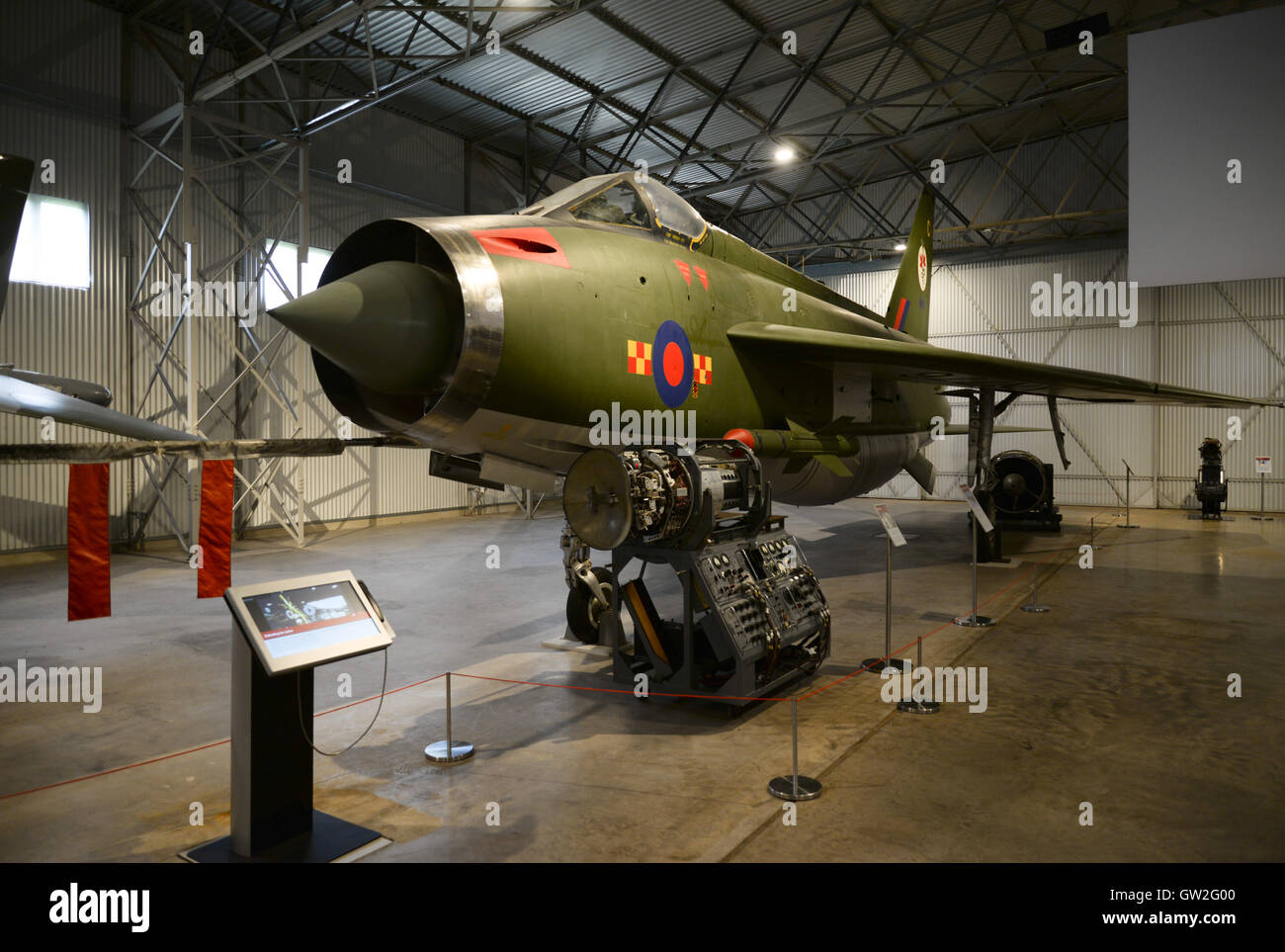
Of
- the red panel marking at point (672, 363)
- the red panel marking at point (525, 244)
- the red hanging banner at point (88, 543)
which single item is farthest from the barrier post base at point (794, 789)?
the red hanging banner at point (88, 543)

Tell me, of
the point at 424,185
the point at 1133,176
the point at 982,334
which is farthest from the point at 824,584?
the point at 982,334

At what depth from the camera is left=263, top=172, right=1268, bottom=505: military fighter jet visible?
14.6 ft

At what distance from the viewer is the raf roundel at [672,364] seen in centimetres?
582

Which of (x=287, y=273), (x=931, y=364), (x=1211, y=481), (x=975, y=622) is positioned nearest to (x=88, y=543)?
(x=931, y=364)

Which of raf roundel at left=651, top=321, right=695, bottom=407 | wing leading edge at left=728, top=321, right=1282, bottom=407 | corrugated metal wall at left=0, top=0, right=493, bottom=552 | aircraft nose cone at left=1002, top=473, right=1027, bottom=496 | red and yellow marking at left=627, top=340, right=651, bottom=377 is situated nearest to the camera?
red and yellow marking at left=627, top=340, right=651, bottom=377

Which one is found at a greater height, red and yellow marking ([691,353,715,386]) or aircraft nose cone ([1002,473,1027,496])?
red and yellow marking ([691,353,715,386])

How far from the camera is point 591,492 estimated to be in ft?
15.5

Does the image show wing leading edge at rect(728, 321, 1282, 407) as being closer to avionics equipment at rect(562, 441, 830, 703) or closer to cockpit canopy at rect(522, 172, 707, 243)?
cockpit canopy at rect(522, 172, 707, 243)

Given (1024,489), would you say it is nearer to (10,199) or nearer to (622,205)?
(622,205)

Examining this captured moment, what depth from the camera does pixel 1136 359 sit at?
2095 cm

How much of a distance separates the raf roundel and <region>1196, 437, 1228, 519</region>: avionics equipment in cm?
1677

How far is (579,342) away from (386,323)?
1348mm

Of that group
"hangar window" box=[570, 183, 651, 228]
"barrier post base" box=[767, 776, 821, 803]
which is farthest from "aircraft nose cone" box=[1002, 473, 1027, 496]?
"barrier post base" box=[767, 776, 821, 803]

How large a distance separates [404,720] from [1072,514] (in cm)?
1878
